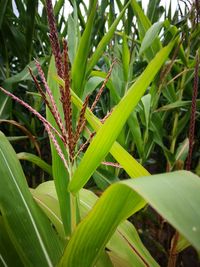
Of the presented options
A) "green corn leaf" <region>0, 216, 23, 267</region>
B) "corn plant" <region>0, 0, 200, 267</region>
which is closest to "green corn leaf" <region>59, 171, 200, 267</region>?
"corn plant" <region>0, 0, 200, 267</region>

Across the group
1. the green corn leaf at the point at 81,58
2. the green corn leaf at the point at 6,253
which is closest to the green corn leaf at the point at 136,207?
the green corn leaf at the point at 6,253

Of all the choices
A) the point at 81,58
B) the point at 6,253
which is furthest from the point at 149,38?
the point at 6,253

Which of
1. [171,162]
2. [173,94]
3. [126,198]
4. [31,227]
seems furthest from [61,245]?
[173,94]

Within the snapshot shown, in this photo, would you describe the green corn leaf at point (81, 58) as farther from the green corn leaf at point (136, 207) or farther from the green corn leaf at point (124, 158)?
the green corn leaf at point (136, 207)

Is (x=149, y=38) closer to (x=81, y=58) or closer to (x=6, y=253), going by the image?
(x=81, y=58)

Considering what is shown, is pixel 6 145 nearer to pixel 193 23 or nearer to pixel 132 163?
pixel 132 163

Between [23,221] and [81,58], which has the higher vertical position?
[81,58]

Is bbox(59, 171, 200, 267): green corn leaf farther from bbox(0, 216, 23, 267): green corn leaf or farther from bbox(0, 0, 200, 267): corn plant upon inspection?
bbox(0, 216, 23, 267): green corn leaf

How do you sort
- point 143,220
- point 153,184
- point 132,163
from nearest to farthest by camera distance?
point 153,184 < point 132,163 < point 143,220
